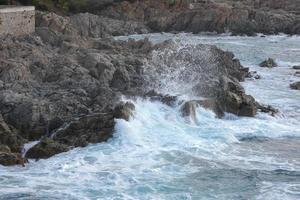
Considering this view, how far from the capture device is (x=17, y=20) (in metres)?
30.4

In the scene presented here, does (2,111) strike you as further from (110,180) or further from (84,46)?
(84,46)

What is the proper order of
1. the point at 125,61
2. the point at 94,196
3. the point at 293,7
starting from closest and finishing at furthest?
the point at 94,196, the point at 125,61, the point at 293,7

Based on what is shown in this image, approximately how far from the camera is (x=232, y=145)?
19.8m

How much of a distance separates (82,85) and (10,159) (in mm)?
5854

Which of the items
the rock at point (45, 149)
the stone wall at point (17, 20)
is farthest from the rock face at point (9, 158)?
the stone wall at point (17, 20)

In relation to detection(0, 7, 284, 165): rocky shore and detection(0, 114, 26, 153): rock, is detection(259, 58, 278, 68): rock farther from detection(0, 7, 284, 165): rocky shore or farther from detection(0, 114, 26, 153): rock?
detection(0, 114, 26, 153): rock

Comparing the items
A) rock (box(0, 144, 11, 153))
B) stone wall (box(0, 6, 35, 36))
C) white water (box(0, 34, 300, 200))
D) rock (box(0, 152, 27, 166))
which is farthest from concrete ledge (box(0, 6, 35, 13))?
rock (box(0, 152, 27, 166))

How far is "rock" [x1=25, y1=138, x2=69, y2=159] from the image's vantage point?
1780 centimetres

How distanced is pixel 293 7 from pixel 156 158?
4985 cm

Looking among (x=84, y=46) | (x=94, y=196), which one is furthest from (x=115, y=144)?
(x=84, y=46)

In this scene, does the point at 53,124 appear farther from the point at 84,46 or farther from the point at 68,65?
the point at 84,46

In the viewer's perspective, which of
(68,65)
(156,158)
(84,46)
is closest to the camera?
(156,158)

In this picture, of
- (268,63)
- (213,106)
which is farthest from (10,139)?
(268,63)

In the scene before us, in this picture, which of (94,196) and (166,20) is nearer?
(94,196)
